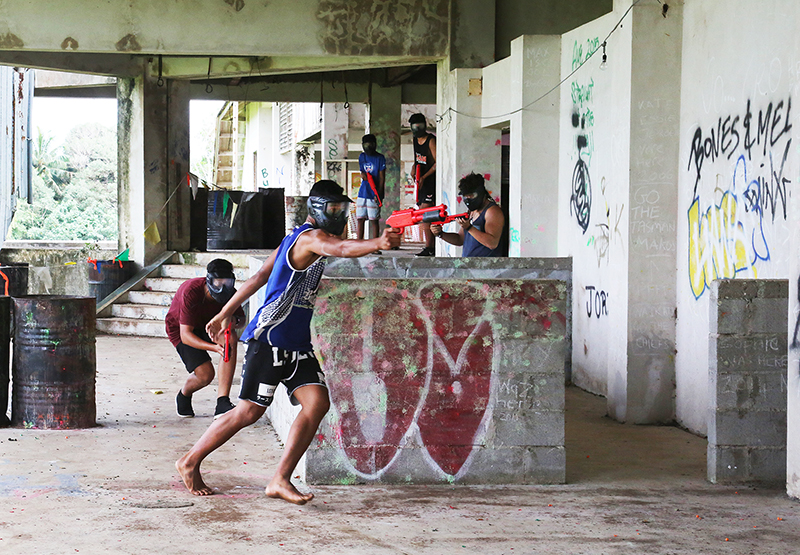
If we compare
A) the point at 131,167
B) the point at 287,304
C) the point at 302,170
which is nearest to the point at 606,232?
the point at 287,304

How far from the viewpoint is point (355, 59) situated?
38.9 ft

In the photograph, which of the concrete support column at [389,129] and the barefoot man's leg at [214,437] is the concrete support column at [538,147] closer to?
the barefoot man's leg at [214,437]

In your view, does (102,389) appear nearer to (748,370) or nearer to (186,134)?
(748,370)

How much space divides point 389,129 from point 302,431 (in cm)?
1300

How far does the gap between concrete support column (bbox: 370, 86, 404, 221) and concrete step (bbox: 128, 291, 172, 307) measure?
203 inches

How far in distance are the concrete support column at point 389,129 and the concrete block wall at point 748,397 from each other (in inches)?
474

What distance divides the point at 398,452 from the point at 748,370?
207 centimetres

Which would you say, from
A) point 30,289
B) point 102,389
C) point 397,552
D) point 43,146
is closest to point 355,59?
point 102,389

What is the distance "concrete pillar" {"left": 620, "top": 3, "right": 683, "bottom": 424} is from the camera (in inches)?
262

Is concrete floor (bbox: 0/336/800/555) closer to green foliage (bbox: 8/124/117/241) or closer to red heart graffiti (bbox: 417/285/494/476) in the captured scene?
red heart graffiti (bbox: 417/285/494/476)

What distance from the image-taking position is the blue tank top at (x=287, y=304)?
14.6 feet

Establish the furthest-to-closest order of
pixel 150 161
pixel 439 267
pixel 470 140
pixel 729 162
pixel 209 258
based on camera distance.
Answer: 1. pixel 150 161
2. pixel 209 258
3. pixel 470 140
4. pixel 439 267
5. pixel 729 162

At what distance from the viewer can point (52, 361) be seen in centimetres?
628

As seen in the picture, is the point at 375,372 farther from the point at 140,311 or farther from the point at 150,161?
the point at 150,161
